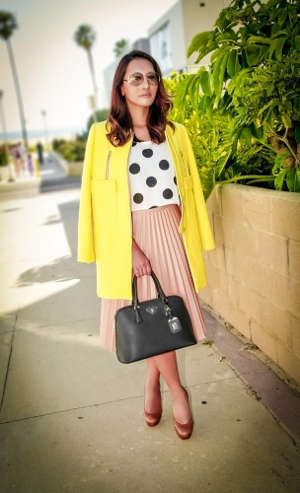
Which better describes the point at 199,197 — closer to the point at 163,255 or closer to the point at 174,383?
the point at 163,255

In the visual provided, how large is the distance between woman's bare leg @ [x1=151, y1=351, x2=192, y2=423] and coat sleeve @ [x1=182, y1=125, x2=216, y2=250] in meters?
0.67

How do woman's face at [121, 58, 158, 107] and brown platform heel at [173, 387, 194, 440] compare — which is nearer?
woman's face at [121, 58, 158, 107]

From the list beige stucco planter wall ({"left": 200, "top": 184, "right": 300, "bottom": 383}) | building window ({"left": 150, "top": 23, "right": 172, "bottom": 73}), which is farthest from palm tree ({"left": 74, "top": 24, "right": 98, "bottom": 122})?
beige stucco planter wall ({"left": 200, "top": 184, "right": 300, "bottom": 383})

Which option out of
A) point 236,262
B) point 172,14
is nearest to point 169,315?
point 236,262

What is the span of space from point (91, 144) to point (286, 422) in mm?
1802

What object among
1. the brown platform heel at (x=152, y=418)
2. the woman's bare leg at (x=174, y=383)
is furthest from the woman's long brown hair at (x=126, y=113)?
the brown platform heel at (x=152, y=418)

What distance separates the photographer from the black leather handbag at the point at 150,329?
2211 mm

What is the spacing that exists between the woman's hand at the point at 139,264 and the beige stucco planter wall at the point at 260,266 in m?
0.89

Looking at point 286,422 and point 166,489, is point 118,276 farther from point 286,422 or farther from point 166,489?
point 286,422

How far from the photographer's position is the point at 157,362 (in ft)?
8.30

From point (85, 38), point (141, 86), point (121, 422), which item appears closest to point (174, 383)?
point (121, 422)

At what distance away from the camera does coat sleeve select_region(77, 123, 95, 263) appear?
7.95 ft

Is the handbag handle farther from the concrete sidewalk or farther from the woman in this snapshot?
the concrete sidewalk

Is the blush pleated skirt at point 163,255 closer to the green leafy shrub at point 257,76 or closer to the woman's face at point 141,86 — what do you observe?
the woman's face at point 141,86
